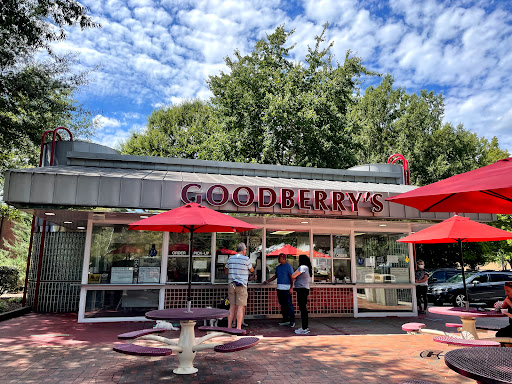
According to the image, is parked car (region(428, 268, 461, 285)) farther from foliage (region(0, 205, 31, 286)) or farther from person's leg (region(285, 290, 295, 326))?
foliage (region(0, 205, 31, 286))

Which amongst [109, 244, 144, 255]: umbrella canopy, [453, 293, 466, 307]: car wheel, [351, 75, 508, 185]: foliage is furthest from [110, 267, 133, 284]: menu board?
[351, 75, 508, 185]: foliage

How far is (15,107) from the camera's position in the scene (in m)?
11.8

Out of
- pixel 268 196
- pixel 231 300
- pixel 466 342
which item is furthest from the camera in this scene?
pixel 268 196

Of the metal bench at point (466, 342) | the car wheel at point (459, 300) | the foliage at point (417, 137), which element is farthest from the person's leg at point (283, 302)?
the foliage at point (417, 137)

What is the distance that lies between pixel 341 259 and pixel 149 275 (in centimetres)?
519

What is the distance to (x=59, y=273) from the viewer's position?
36.0 ft

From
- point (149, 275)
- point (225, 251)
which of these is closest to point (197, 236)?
point (225, 251)

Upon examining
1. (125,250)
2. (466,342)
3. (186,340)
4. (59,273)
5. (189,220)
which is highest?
(189,220)

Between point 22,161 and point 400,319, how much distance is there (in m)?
17.3

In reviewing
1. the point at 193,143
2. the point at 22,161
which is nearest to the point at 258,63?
the point at 193,143

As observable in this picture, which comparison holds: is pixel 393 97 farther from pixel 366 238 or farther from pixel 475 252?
pixel 366 238

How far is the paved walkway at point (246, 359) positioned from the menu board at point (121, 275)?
0.98 metres

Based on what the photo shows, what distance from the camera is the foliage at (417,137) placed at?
91.2ft

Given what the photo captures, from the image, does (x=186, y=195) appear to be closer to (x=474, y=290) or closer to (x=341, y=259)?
(x=341, y=259)
